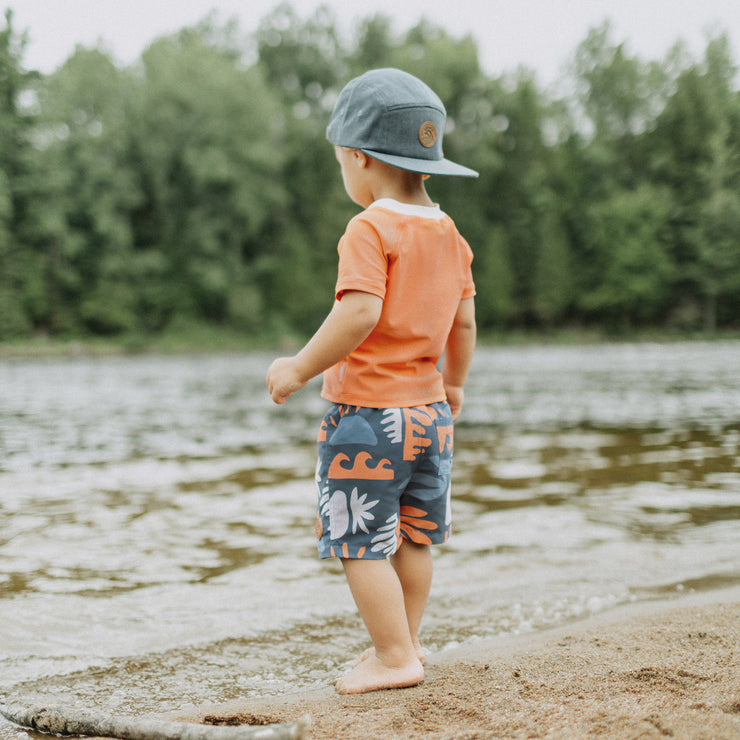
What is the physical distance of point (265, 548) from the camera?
11.1 ft

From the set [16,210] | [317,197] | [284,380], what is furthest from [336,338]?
[317,197]

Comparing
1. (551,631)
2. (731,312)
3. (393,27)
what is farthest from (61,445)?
(393,27)

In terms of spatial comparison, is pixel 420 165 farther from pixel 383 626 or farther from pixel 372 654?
pixel 372 654

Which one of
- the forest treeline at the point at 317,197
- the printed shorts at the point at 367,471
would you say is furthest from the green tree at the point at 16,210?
the printed shorts at the point at 367,471

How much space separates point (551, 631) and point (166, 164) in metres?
37.4

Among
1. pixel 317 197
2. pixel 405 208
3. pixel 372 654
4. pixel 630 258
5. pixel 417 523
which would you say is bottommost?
pixel 372 654

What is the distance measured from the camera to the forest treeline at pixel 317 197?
33.0 m

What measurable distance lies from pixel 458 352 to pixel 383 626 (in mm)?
748

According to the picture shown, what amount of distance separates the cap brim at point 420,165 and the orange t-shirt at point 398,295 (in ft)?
0.30

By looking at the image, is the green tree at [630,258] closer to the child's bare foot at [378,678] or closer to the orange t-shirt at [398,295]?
the orange t-shirt at [398,295]

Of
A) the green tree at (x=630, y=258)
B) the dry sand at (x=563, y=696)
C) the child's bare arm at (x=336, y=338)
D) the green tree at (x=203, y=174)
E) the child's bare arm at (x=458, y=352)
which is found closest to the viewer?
the dry sand at (x=563, y=696)

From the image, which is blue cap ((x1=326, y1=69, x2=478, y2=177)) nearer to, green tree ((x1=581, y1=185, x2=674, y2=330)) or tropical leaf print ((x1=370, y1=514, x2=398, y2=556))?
tropical leaf print ((x1=370, y1=514, x2=398, y2=556))

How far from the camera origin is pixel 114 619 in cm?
257

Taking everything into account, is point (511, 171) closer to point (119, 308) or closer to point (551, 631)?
point (119, 308)
